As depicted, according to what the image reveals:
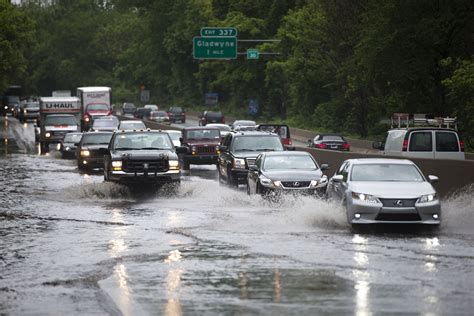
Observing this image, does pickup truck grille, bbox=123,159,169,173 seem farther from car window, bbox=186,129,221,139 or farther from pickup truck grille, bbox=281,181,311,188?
car window, bbox=186,129,221,139

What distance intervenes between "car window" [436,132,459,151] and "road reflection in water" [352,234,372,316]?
38.6 feet

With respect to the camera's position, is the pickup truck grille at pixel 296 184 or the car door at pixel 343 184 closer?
the car door at pixel 343 184

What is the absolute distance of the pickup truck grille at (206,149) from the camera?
44.1 metres

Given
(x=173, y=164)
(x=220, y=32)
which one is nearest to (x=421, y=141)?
(x=173, y=164)

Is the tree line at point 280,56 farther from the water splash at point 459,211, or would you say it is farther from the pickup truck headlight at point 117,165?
the pickup truck headlight at point 117,165

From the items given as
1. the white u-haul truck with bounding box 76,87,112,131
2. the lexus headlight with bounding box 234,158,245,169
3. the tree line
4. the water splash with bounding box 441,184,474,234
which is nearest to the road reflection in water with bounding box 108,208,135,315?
the water splash with bounding box 441,184,474,234

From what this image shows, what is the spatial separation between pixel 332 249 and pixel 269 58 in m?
82.8

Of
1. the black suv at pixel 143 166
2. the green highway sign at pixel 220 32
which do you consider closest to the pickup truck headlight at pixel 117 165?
the black suv at pixel 143 166

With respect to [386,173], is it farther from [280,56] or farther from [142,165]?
[280,56]

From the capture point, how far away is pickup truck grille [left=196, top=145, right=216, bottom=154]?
44.1m

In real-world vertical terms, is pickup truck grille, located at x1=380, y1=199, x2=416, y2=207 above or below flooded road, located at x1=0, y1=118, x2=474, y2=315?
above

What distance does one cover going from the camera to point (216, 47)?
6806 centimetres

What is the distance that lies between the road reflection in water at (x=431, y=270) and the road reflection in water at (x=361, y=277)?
0.67 meters

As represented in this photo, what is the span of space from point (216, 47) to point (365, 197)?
48.1 metres
